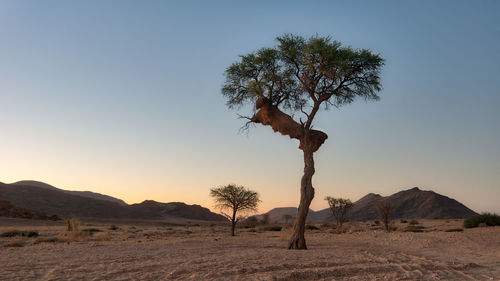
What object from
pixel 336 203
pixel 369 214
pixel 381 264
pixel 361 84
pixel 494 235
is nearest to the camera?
pixel 381 264

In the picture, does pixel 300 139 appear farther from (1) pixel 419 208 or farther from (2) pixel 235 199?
(1) pixel 419 208

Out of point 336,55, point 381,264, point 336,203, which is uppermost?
point 336,55

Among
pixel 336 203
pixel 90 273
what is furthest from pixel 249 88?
pixel 336 203

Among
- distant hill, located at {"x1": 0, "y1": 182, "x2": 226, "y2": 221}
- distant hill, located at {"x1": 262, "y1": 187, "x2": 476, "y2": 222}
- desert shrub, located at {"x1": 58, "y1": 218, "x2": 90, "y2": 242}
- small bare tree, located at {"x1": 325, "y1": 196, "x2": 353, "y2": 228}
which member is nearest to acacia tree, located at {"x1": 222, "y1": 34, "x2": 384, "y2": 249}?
desert shrub, located at {"x1": 58, "y1": 218, "x2": 90, "y2": 242}

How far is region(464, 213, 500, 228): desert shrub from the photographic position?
3053 centimetres

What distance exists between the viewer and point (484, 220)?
102ft

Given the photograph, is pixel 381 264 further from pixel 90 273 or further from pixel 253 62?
pixel 253 62

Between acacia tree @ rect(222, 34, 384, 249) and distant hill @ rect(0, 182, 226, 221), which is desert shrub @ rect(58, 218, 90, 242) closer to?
acacia tree @ rect(222, 34, 384, 249)

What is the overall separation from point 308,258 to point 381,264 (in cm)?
228

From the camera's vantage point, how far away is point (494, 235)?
70.9ft

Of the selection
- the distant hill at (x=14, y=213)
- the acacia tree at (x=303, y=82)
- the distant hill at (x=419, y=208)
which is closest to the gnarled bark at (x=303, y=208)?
the acacia tree at (x=303, y=82)

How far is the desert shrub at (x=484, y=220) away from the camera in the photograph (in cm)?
3053

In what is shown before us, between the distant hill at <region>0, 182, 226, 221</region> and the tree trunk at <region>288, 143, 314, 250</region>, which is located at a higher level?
the distant hill at <region>0, 182, 226, 221</region>

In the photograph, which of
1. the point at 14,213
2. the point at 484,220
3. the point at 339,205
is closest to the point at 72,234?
the point at 339,205
